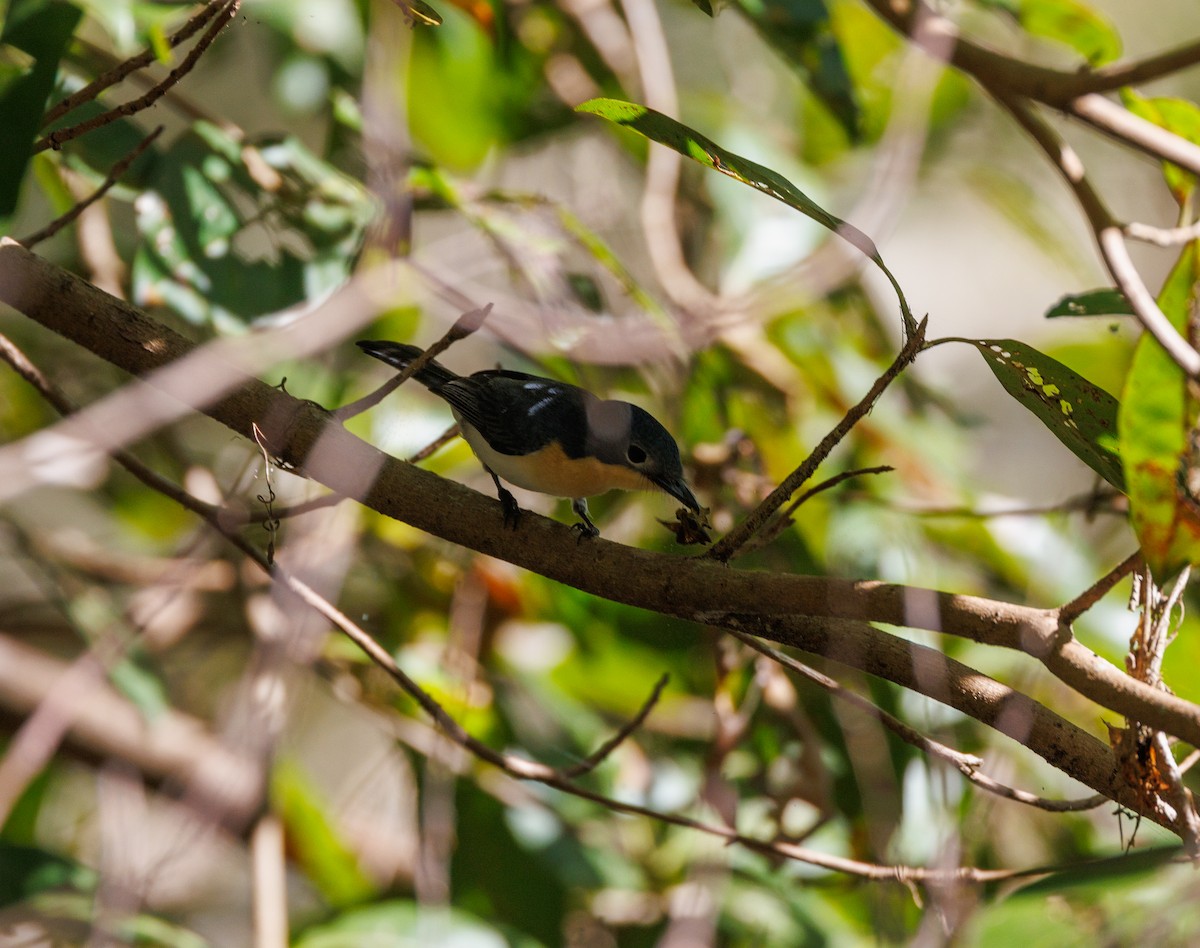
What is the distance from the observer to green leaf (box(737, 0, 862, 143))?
288 cm

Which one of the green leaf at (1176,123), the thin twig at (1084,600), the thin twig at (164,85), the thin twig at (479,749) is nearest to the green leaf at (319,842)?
the thin twig at (479,749)

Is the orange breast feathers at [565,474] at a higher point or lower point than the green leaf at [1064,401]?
higher

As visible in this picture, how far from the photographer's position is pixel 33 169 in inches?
103

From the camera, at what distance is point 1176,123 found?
6.86 ft

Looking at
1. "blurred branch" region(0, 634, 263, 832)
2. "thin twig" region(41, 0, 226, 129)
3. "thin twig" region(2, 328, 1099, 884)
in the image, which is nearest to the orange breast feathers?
"thin twig" region(2, 328, 1099, 884)

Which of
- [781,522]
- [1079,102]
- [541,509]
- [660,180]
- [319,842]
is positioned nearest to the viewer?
[781,522]

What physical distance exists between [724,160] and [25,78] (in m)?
1.25

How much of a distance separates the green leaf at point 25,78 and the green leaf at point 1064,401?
1537 millimetres

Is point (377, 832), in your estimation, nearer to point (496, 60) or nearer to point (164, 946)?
point (164, 946)

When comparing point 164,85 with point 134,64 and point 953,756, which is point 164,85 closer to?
point 134,64

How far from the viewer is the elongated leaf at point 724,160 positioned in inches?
55.6

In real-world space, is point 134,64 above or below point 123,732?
above

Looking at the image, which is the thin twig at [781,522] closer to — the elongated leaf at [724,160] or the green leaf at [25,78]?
the elongated leaf at [724,160]

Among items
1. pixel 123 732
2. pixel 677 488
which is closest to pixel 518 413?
pixel 677 488
